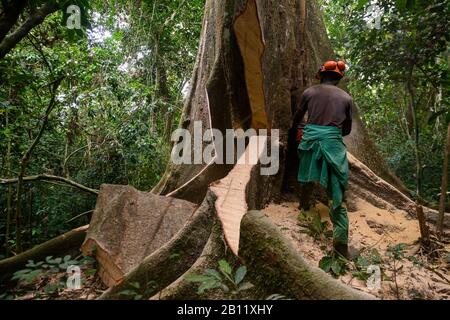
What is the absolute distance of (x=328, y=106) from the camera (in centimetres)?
383

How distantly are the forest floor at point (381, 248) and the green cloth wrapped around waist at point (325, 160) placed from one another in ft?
1.46

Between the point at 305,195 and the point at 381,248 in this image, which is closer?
the point at 381,248

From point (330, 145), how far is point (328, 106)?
0.39m

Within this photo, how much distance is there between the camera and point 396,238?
4148mm

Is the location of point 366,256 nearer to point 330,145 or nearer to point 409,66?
point 330,145

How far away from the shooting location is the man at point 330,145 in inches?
138

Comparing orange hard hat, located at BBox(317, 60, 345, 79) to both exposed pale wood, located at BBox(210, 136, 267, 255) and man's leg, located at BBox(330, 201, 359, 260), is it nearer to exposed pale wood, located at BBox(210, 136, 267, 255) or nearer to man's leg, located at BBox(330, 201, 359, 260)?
exposed pale wood, located at BBox(210, 136, 267, 255)

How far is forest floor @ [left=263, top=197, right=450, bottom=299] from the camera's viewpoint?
3.21m

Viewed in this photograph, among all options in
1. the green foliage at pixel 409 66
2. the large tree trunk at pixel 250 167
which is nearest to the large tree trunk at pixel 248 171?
the large tree trunk at pixel 250 167

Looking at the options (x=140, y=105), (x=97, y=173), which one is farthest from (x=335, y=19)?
(x=97, y=173)

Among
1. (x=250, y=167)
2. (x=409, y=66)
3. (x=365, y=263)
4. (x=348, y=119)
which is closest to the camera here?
(x=365, y=263)

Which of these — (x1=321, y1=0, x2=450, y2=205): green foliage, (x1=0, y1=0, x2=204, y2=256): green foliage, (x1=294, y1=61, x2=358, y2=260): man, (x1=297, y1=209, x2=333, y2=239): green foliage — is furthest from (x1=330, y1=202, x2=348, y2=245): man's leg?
(x1=0, y1=0, x2=204, y2=256): green foliage

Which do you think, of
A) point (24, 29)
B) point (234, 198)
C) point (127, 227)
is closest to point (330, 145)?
point (234, 198)

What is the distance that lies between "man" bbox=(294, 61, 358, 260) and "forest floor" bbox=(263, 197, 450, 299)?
0.21 m
